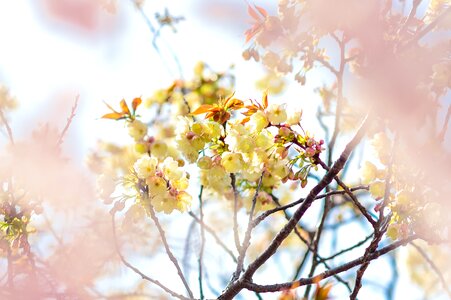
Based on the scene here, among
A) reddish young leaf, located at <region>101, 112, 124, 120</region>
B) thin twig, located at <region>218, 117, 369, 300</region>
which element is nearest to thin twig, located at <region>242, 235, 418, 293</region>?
thin twig, located at <region>218, 117, 369, 300</region>

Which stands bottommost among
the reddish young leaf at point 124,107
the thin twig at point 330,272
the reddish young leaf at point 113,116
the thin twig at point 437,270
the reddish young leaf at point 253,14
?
the thin twig at point 330,272

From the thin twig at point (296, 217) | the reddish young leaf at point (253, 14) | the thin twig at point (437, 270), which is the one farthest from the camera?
the thin twig at point (437, 270)

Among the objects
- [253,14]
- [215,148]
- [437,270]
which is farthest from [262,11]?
[437,270]

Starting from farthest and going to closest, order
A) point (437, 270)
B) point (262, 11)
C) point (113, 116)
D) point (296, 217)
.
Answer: point (437, 270) → point (262, 11) → point (296, 217) → point (113, 116)

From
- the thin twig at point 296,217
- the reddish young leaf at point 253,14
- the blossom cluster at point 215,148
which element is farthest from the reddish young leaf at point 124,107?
the reddish young leaf at point 253,14

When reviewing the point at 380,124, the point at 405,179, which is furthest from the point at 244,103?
the point at 380,124

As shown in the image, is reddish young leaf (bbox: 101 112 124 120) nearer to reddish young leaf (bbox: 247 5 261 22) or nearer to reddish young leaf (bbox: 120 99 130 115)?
reddish young leaf (bbox: 120 99 130 115)

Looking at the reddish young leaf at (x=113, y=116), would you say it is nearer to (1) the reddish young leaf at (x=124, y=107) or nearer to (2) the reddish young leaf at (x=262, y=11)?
(1) the reddish young leaf at (x=124, y=107)

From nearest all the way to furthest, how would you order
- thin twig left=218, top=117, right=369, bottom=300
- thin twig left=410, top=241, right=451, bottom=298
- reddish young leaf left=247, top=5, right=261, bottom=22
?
thin twig left=218, top=117, right=369, bottom=300 → reddish young leaf left=247, top=5, right=261, bottom=22 → thin twig left=410, top=241, right=451, bottom=298

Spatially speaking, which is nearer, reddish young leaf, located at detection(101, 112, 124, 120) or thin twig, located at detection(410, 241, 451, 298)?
reddish young leaf, located at detection(101, 112, 124, 120)

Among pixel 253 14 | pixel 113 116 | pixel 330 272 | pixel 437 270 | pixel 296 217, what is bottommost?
pixel 330 272

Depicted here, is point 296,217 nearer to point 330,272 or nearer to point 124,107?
point 330,272

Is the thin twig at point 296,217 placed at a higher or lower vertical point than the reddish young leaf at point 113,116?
lower

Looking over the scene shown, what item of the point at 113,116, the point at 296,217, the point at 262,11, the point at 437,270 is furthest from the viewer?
the point at 437,270
